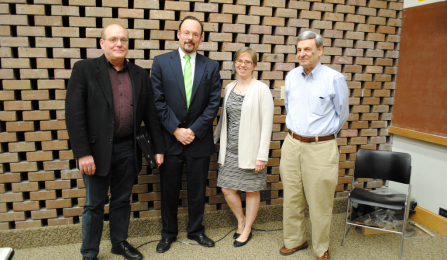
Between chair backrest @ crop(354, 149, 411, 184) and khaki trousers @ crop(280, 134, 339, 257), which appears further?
chair backrest @ crop(354, 149, 411, 184)

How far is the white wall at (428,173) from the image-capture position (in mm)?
3283

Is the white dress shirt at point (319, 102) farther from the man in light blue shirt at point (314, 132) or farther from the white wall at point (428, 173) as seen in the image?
the white wall at point (428, 173)

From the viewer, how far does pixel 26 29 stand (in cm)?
273

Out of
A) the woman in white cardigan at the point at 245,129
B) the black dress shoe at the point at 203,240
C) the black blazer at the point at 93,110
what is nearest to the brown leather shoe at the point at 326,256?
the woman in white cardigan at the point at 245,129

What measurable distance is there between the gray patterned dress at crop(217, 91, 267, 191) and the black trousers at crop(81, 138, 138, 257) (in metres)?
0.90

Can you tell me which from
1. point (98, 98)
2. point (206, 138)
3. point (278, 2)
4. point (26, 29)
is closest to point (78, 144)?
point (98, 98)

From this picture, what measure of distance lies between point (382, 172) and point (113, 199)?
2838 mm

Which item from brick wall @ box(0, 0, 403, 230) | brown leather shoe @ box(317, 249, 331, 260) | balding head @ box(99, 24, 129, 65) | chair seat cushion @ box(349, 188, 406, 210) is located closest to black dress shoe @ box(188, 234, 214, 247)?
brick wall @ box(0, 0, 403, 230)

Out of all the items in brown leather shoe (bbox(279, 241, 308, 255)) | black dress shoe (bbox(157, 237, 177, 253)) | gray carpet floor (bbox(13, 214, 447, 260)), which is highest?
black dress shoe (bbox(157, 237, 177, 253))

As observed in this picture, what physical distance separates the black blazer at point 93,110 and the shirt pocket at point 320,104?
1553 mm

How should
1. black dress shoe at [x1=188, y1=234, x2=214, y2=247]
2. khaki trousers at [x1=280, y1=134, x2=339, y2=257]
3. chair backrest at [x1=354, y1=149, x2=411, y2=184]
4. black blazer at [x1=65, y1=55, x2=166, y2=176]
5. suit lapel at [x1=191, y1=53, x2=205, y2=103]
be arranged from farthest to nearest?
1. chair backrest at [x1=354, y1=149, x2=411, y2=184]
2. black dress shoe at [x1=188, y1=234, x2=214, y2=247]
3. suit lapel at [x1=191, y1=53, x2=205, y2=103]
4. khaki trousers at [x1=280, y1=134, x2=339, y2=257]
5. black blazer at [x1=65, y1=55, x2=166, y2=176]

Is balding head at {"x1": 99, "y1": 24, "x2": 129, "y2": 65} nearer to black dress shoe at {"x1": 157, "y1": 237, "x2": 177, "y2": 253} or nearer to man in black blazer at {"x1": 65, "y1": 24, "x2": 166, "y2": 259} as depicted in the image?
man in black blazer at {"x1": 65, "y1": 24, "x2": 166, "y2": 259}

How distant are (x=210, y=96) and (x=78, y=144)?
4.05 feet

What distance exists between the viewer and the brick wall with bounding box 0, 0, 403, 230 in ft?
9.13
